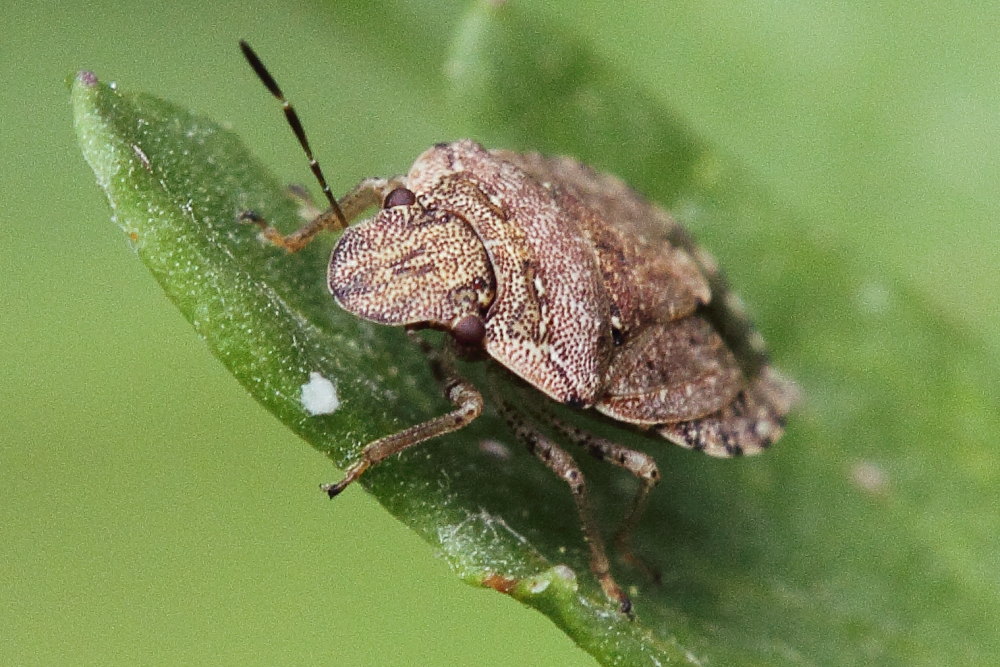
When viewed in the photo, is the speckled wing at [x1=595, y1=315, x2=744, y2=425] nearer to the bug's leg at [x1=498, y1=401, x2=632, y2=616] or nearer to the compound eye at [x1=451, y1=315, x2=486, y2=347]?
the bug's leg at [x1=498, y1=401, x2=632, y2=616]

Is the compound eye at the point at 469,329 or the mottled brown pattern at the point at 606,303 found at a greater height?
the mottled brown pattern at the point at 606,303

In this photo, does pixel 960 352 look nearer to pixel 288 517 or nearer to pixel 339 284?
pixel 339 284

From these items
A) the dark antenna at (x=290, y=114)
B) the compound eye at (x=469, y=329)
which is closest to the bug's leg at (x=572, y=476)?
the compound eye at (x=469, y=329)

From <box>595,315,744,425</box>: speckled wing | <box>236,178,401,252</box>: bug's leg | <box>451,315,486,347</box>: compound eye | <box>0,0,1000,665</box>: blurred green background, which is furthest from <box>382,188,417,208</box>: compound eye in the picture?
<box>0,0,1000,665</box>: blurred green background

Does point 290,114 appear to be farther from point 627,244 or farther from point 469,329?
point 627,244

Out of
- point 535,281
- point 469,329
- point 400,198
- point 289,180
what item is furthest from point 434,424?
point 289,180

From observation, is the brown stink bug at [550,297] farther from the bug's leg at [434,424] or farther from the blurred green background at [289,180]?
the blurred green background at [289,180]

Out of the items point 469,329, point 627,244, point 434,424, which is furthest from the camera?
point 627,244

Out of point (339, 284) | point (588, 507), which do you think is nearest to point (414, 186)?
point (339, 284)
